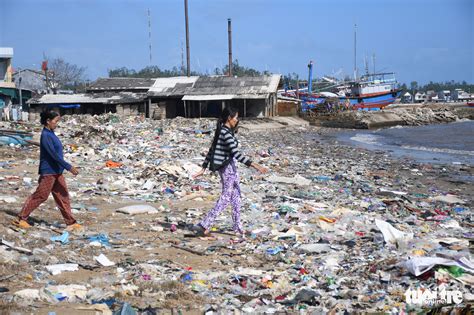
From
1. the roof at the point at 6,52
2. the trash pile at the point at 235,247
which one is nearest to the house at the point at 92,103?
the roof at the point at 6,52

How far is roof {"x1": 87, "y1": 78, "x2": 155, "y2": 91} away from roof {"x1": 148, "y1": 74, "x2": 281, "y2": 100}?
13.8ft

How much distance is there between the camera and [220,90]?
32000mm

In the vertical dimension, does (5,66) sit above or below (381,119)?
above

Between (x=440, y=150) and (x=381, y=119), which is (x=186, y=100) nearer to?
(x=381, y=119)

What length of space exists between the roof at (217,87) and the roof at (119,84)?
13.8 feet

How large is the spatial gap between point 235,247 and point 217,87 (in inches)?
1086

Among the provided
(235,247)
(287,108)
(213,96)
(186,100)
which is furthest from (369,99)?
(235,247)

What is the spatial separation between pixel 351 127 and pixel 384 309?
3409cm

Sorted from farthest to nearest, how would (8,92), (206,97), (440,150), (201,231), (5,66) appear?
(5,66)
(206,97)
(8,92)
(440,150)
(201,231)

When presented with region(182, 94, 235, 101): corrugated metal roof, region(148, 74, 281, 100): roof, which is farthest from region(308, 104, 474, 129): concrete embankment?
region(182, 94, 235, 101): corrugated metal roof

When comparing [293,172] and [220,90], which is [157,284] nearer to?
[293,172]

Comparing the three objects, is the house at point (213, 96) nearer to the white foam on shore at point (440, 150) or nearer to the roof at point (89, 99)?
the roof at point (89, 99)

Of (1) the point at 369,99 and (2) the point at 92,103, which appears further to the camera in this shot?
(1) the point at 369,99

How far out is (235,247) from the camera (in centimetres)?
546
